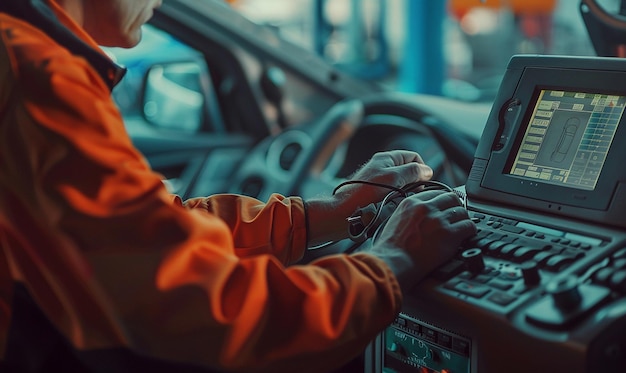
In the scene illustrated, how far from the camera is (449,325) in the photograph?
1.21m

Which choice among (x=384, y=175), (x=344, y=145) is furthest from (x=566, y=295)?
(x=344, y=145)

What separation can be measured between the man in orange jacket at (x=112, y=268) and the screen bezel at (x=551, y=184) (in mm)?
335

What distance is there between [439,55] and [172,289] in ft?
10.9

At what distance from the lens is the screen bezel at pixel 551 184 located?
127 cm

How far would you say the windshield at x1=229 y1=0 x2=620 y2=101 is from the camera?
13.6ft

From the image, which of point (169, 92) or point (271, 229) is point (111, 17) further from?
point (169, 92)

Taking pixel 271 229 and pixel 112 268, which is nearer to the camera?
pixel 112 268

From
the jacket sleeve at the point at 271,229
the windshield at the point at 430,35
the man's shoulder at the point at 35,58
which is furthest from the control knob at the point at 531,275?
the windshield at the point at 430,35

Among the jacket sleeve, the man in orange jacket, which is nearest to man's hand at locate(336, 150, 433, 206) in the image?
the jacket sleeve

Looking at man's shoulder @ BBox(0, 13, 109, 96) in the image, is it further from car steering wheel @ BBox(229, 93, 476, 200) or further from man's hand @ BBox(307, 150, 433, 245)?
car steering wheel @ BBox(229, 93, 476, 200)

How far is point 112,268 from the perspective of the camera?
40.3 inches

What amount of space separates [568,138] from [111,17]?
0.79 metres

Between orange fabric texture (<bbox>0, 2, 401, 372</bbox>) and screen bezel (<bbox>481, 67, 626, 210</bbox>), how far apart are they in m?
0.42

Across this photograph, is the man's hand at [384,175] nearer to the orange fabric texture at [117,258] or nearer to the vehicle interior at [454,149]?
the vehicle interior at [454,149]
